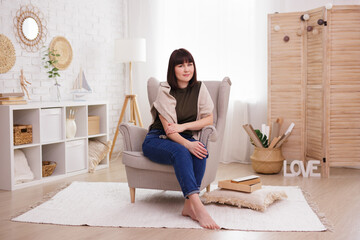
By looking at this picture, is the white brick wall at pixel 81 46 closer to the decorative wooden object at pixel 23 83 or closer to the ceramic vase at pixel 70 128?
the decorative wooden object at pixel 23 83

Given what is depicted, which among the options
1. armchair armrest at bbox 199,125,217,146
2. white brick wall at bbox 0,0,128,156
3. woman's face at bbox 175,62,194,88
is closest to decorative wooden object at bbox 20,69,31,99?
white brick wall at bbox 0,0,128,156

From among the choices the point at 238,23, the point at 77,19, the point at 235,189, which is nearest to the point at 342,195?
the point at 235,189

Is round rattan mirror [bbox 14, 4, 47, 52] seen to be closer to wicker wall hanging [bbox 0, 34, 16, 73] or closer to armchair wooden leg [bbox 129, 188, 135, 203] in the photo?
wicker wall hanging [bbox 0, 34, 16, 73]

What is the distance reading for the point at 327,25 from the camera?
421 centimetres

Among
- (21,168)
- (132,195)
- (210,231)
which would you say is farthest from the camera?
(21,168)

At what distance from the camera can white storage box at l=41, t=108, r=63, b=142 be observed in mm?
4129

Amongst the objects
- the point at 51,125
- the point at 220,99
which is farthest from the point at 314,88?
the point at 51,125

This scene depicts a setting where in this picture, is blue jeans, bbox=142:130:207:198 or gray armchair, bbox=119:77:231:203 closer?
blue jeans, bbox=142:130:207:198

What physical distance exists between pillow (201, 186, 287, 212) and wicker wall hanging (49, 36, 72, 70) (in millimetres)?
2415

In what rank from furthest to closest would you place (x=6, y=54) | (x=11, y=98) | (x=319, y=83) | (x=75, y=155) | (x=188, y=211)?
(x=75, y=155)
(x=319, y=83)
(x=6, y=54)
(x=11, y=98)
(x=188, y=211)

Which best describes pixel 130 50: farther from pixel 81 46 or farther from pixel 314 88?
pixel 314 88

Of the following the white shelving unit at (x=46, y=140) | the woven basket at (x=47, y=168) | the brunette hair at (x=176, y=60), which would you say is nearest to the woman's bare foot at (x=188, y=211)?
the brunette hair at (x=176, y=60)

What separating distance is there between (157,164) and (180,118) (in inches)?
14.3

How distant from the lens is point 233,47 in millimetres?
5211
